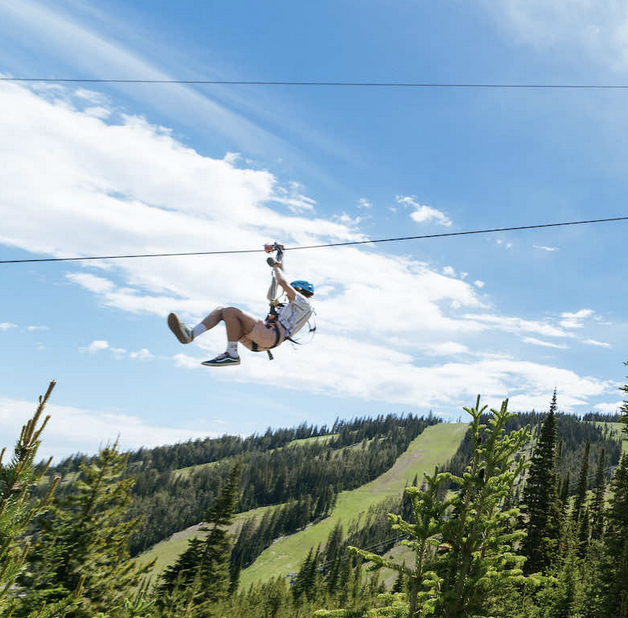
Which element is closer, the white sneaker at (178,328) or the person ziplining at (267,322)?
the white sneaker at (178,328)

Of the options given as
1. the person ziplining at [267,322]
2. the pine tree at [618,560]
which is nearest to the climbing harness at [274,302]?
the person ziplining at [267,322]

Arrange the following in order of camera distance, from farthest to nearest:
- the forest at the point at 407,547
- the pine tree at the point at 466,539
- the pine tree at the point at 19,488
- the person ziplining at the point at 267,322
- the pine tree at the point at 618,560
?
the pine tree at the point at 618,560 → the person ziplining at the point at 267,322 → the pine tree at the point at 466,539 → the forest at the point at 407,547 → the pine tree at the point at 19,488

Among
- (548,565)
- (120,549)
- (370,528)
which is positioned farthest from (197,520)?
(120,549)

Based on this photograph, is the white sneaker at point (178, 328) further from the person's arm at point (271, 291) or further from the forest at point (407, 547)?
the forest at point (407, 547)

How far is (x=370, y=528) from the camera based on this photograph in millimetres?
171500

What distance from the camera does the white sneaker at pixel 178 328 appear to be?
23.7 ft

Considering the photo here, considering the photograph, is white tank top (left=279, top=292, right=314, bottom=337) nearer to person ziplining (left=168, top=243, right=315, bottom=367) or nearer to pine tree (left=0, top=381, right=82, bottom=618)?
person ziplining (left=168, top=243, right=315, bottom=367)

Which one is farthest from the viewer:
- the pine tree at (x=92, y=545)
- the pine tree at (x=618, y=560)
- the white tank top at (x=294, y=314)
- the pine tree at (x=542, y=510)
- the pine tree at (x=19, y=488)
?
the pine tree at (x=542, y=510)

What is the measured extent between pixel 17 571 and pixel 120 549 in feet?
42.8

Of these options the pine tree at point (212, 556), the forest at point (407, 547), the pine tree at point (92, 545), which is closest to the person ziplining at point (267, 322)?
the forest at point (407, 547)

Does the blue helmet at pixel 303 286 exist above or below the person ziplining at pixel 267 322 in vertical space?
above

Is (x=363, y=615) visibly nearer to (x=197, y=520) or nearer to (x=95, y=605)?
(x=95, y=605)

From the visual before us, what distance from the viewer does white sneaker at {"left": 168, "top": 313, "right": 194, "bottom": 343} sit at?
724 cm

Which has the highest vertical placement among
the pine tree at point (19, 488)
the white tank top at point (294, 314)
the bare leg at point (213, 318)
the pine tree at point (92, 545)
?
the white tank top at point (294, 314)
